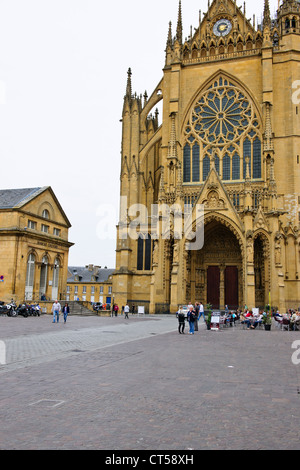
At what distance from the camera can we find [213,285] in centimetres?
4212

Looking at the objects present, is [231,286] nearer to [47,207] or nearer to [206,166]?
[206,166]

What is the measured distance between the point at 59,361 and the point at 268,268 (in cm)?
2824

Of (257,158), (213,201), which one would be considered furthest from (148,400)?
(257,158)

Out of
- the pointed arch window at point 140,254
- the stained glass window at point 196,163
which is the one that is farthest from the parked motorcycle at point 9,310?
the stained glass window at point 196,163

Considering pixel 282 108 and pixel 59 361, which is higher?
pixel 282 108

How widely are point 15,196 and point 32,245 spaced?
5.72 metres

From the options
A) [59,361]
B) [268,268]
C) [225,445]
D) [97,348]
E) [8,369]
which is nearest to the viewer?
[225,445]

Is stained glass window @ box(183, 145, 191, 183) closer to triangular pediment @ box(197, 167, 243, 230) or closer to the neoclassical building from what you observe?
triangular pediment @ box(197, 167, 243, 230)

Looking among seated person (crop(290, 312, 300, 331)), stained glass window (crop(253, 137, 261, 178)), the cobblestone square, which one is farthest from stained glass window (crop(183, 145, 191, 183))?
the cobblestone square

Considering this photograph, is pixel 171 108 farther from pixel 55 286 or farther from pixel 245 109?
pixel 55 286

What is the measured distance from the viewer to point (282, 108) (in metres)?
41.0

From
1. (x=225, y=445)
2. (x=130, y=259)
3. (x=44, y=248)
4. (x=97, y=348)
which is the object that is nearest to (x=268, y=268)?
(x=130, y=259)

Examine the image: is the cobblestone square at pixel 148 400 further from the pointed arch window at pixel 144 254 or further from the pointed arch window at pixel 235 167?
the pointed arch window at pixel 235 167

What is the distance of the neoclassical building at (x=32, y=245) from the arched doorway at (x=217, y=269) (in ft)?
49.3
